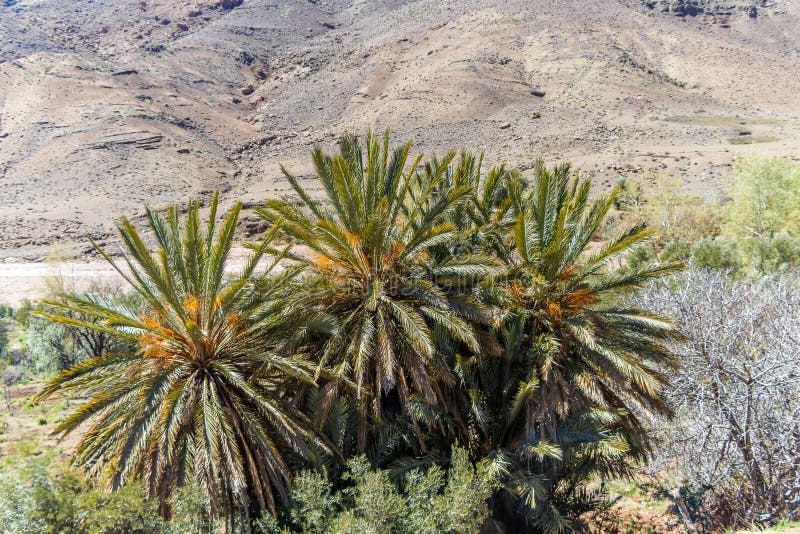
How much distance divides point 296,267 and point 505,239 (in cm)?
428

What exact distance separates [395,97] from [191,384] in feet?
204

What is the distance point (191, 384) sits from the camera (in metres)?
Answer: 6.42

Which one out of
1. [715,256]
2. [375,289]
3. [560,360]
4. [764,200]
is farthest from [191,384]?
[764,200]

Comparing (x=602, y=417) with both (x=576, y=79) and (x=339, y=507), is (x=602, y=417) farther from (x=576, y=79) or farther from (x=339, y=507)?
(x=576, y=79)

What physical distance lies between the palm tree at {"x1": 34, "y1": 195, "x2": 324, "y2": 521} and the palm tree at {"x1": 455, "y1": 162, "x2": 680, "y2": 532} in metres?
3.12

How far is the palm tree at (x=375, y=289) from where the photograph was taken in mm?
6922

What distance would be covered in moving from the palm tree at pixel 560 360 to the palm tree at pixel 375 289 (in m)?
0.79

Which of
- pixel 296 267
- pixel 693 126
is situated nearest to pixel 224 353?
pixel 296 267

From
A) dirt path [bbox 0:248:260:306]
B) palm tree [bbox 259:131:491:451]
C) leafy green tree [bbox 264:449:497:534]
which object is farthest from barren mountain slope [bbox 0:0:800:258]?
leafy green tree [bbox 264:449:497:534]

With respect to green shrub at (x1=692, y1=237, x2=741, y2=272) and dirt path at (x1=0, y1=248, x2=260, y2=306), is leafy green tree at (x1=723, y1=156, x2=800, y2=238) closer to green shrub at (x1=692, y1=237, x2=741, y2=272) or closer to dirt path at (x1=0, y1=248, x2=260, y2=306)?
green shrub at (x1=692, y1=237, x2=741, y2=272)

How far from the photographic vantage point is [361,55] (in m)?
82.3

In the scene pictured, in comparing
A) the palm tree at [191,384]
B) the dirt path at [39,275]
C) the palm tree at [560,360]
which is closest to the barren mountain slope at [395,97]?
the dirt path at [39,275]

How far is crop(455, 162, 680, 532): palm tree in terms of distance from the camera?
6984 millimetres

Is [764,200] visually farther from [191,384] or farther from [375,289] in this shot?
[191,384]
